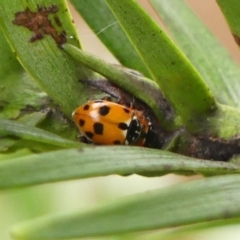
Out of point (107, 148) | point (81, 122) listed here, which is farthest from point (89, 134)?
point (107, 148)

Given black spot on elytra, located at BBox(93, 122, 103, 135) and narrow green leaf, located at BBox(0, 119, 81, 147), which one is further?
black spot on elytra, located at BBox(93, 122, 103, 135)

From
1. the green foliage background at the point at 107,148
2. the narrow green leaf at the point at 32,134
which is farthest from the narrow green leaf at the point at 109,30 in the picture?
the narrow green leaf at the point at 32,134

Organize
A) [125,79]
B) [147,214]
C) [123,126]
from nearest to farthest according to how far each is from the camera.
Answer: [147,214] < [125,79] < [123,126]

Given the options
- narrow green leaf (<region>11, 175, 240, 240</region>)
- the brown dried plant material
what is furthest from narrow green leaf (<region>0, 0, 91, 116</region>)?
narrow green leaf (<region>11, 175, 240, 240</region>)

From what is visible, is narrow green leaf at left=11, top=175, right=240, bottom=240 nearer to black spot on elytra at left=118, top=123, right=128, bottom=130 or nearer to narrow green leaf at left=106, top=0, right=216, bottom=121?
narrow green leaf at left=106, top=0, right=216, bottom=121

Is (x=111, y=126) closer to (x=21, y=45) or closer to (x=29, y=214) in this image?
(x=21, y=45)

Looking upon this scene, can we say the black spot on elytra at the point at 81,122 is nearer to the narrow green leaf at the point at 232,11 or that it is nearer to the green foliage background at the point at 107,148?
the green foliage background at the point at 107,148

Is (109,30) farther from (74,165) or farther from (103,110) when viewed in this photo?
(74,165)

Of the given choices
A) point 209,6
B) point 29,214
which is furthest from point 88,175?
point 209,6
